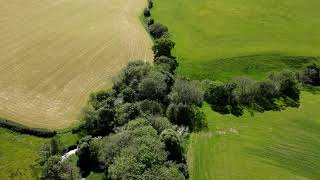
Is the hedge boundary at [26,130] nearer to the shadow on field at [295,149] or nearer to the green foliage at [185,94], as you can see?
the green foliage at [185,94]

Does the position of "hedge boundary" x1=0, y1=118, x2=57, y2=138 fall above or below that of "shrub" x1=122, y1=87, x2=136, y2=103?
below

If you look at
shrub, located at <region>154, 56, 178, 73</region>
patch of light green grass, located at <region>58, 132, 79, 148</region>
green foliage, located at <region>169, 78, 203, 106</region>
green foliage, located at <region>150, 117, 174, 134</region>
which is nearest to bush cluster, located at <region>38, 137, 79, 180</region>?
patch of light green grass, located at <region>58, 132, 79, 148</region>

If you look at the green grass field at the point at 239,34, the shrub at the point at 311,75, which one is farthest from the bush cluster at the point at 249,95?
the green grass field at the point at 239,34

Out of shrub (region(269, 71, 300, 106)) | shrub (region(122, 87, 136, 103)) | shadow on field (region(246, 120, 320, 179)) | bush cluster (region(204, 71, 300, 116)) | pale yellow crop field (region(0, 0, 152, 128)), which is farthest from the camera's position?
shrub (region(269, 71, 300, 106))

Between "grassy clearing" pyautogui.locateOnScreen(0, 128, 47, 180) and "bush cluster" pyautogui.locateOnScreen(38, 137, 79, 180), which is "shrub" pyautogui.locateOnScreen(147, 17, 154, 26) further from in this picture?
"bush cluster" pyautogui.locateOnScreen(38, 137, 79, 180)

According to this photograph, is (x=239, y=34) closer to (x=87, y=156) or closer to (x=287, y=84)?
(x=287, y=84)

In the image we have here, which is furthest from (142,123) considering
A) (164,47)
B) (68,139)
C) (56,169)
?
(164,47)
